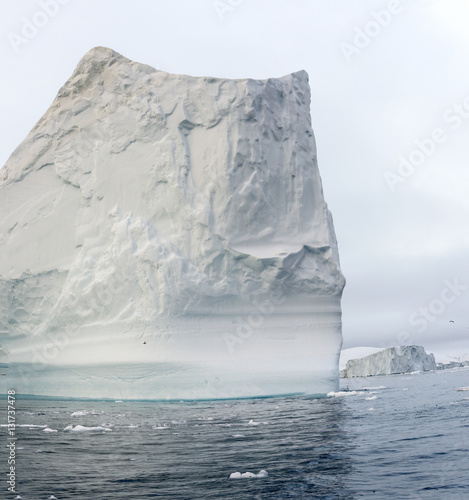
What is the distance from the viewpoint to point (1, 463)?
20.5 feet

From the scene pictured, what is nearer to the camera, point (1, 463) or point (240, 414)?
point (1, 463)

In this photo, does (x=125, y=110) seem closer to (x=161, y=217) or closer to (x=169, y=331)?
(x=161, y=217)

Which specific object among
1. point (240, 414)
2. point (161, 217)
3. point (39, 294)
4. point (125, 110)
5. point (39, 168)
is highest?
point (125, 110)

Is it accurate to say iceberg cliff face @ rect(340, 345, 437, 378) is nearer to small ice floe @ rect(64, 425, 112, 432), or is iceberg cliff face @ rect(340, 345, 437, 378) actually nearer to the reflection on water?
the reflection on water

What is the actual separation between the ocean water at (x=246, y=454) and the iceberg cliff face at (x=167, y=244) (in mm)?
3240

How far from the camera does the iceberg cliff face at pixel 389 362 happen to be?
42.5m

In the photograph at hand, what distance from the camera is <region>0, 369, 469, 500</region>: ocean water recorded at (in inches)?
191

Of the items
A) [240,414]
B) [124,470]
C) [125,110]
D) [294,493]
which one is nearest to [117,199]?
[125,110]

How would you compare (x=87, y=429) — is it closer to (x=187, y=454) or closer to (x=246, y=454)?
(x=187, y=454)

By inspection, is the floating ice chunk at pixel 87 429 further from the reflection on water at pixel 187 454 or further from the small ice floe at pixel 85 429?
the reflection on water at pixel 187 454

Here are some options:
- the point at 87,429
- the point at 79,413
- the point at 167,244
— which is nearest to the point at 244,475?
the point at 87,429

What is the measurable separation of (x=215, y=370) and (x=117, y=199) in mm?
5472

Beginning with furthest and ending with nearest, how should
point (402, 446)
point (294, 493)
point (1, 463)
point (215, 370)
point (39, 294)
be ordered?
1. point (39, 294)
2. point (215, 370)
3. point (402, 446)
4. point (1, 463)
5. point (294, 493)

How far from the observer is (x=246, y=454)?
252 inches
